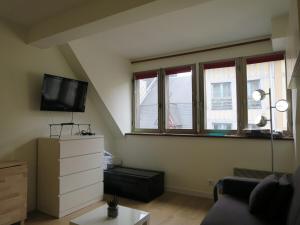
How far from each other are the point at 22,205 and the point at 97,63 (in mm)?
2311

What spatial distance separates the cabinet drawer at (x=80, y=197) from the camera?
2.82 m

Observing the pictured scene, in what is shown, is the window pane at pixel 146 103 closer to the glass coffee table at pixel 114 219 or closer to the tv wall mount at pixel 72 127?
the tv wall mount at pixel 72 127

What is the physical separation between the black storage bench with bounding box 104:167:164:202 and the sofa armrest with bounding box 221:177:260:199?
4.21ft

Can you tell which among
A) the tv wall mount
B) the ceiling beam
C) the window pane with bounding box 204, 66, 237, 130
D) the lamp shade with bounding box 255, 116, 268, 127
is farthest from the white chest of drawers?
the lamp shade with bounding box 255, 116, 268, 127

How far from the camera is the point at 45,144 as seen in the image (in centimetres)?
291

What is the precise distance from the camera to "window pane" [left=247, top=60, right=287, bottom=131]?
3195 mm

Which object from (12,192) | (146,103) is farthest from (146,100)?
(12,192)

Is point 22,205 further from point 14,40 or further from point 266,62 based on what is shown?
point 266,62

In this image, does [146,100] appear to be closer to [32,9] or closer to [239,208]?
[32,9]

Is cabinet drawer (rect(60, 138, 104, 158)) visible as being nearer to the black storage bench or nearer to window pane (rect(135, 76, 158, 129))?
the black storage bench

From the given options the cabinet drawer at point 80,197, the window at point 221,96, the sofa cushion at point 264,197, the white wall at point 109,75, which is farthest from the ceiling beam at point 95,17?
the cabinet drawer at point 80,197

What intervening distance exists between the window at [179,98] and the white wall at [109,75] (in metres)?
0.81

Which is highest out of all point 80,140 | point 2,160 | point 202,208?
point 80,140

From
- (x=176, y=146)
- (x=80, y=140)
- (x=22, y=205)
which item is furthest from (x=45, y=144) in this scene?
(x=176, y=146)
